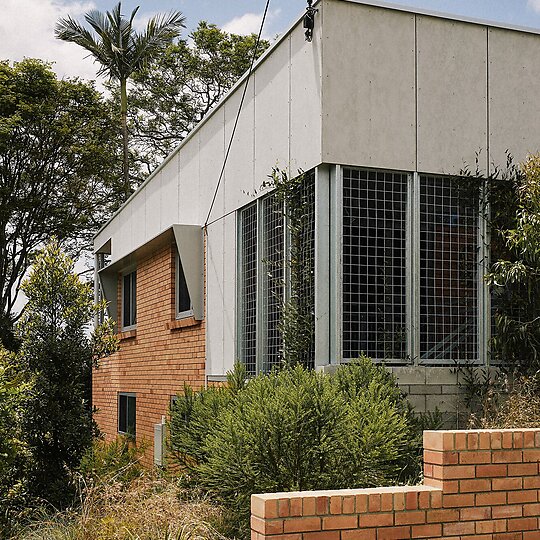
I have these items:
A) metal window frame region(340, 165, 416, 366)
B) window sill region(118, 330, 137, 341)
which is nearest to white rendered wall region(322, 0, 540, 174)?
metal window frame region(340, 165, 416, 366)

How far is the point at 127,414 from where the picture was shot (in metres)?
18.1

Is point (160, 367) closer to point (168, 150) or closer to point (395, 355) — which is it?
point (395, 355)

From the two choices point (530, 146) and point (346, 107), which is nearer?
point (346, 107)

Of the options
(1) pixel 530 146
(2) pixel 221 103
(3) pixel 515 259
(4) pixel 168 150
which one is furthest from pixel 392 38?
(4) pixel 168 150

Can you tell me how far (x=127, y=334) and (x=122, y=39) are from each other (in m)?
14.1

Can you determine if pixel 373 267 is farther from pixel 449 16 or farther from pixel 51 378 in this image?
pixel 51 378

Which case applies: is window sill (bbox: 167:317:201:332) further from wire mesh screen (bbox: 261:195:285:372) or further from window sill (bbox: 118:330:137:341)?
window sill (bbox: 118:330:137:341)

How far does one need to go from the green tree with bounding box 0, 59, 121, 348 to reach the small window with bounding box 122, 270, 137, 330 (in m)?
8.59

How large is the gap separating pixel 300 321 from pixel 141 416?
8.06 meters

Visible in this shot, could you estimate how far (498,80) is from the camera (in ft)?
31.8

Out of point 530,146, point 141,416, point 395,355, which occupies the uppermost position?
point 530,146

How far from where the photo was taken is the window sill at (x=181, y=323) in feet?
43.7

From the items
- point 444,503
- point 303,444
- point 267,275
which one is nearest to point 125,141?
point 267,275

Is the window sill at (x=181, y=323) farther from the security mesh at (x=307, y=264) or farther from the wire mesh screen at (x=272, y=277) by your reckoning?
the security mesh at (x=307, y=264)
